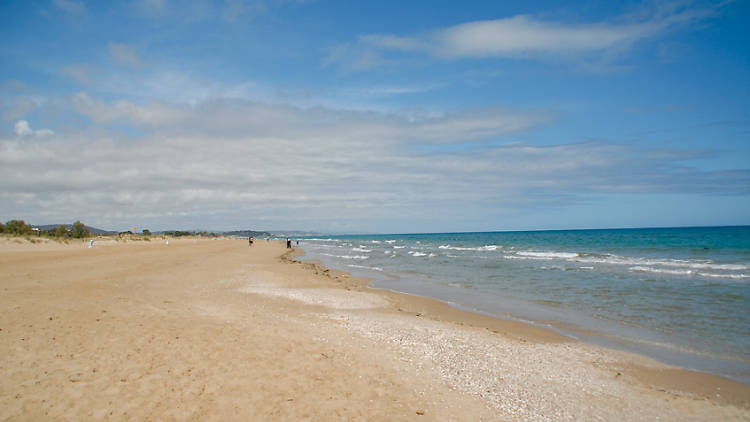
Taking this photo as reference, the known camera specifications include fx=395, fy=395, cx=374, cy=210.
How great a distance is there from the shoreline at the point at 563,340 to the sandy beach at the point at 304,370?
1.9 inches

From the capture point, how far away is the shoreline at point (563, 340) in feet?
24.4

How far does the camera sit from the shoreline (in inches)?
293

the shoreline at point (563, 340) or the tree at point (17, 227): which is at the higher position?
the tree at point (17, 227)

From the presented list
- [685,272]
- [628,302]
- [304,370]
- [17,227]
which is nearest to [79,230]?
[17,227]

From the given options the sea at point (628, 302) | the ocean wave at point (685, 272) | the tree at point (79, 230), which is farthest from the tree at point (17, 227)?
the ocean wave at point (685, 272)

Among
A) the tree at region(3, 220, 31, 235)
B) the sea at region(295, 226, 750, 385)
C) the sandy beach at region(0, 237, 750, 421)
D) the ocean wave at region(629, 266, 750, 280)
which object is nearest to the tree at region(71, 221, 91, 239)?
the tree at region(3, 220, 31, 235)

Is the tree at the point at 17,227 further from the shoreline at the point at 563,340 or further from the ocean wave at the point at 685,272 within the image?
the ocean wave at the point at 685,272

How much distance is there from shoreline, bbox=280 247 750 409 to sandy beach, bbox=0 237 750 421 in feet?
0.16

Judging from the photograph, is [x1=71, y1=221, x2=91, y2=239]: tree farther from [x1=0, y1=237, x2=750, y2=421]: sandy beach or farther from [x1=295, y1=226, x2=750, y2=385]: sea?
[x1=0, y1=237, x2=750, y2=421]: sandy beach

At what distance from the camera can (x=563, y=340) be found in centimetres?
1070

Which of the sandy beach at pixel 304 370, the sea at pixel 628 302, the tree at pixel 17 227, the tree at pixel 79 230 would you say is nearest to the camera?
the sandy beach at pixel 304 370

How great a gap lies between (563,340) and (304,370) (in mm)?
7362

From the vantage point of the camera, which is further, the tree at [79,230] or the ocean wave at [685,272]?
the tree at [79,230]

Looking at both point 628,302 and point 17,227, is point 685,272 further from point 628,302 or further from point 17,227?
point 17,227
